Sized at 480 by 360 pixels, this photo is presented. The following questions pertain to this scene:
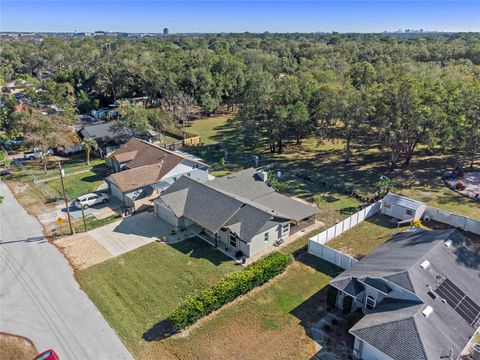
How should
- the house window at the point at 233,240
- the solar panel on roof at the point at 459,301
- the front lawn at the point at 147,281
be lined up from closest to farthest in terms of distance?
the solar panel on roof at the point at 459,301 → the front lawn at the point at 147,281 → the house window at the point at 233,240

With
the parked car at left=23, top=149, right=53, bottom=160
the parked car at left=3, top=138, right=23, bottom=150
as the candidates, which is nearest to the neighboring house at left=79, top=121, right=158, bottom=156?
the parked car at left=23, top=149, right=53, bottom=160

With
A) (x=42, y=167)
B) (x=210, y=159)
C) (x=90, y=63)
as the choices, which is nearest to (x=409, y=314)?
(x=210, y=159)

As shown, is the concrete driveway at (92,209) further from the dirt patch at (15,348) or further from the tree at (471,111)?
the tree at (471,111)

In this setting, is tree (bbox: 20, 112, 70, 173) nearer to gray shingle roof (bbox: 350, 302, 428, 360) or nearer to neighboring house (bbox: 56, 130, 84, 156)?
neighboring house (bbox: 56, 130, 84, 156)

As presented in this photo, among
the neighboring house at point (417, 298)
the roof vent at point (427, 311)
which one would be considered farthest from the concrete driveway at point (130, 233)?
the roof vent at point (427, 311)

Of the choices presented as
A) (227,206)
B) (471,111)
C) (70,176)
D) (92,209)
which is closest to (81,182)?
(70,176)

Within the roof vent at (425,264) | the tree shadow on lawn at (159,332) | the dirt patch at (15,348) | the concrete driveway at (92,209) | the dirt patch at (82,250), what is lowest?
the dirt patch at (15,348)

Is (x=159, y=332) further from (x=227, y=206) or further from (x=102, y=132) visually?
(x=102, y=132)
